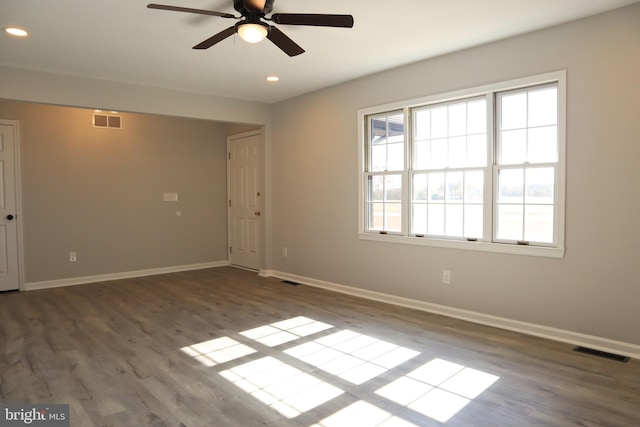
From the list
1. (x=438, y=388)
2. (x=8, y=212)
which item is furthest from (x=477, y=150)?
(x=8, y=212)

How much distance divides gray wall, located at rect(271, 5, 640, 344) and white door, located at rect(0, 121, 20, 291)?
13.8 feet

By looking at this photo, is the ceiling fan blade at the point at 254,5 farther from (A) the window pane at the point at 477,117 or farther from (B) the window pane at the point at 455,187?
(B) the window pane at the point at 455,187

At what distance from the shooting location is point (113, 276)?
6125 mm

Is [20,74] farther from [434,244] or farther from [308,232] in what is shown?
[434,244]

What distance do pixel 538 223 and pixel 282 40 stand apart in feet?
8.59

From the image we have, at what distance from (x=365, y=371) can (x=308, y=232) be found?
2.95m

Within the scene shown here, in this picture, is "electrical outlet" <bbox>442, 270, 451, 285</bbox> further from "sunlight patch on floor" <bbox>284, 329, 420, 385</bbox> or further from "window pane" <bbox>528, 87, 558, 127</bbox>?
"window pane" <bbox>528, 87, 558, 127</bbox>

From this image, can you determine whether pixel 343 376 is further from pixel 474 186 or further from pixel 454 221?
pixel 474 186

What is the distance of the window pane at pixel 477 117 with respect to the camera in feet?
12.7

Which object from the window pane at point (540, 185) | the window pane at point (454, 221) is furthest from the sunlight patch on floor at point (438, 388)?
the window pane at point (540, 185)

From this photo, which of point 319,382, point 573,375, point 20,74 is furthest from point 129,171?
point 573,375

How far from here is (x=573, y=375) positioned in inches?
109

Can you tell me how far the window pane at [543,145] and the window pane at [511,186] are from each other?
170mm

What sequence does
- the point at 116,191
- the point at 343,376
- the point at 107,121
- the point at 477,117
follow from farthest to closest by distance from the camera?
1. the point at 116,191
2. the point at 107,121
3. the point at 477,117
4. the point at 343,376
